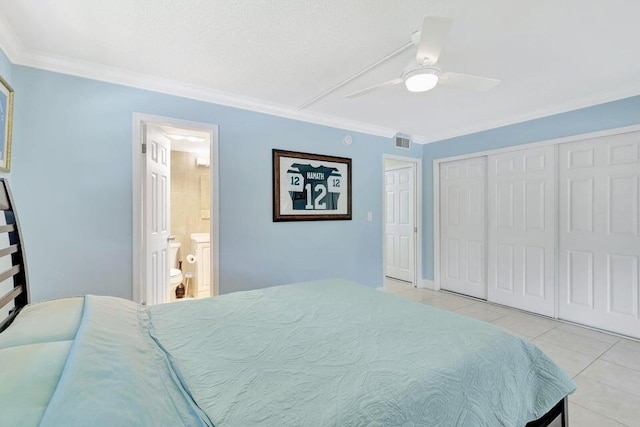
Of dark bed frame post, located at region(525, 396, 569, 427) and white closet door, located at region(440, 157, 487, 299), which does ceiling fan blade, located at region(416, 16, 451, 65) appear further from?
white closet door, located at region(440, 157, 487, 299)

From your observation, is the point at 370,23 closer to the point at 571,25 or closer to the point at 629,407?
the point at 571,25

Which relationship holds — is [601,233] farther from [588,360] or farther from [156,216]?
[156,216]

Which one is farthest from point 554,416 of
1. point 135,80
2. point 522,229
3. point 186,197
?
point 186,197

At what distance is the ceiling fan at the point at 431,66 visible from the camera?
4.68 feet

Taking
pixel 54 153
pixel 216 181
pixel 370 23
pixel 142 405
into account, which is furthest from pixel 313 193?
pixel 142 405

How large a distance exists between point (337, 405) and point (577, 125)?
12.3ft

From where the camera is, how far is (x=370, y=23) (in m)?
1.80

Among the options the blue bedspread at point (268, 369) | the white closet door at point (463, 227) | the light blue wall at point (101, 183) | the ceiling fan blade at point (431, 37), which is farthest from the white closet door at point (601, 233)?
the light blue wall at point (101, 183)

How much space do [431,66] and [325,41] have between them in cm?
75

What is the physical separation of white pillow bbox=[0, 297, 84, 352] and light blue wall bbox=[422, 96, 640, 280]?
14.0 feet

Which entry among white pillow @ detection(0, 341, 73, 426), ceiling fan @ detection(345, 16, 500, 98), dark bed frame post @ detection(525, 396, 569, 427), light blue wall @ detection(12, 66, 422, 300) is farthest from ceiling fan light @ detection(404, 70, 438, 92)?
white pillow @ detection(0, 341, 73, 426)

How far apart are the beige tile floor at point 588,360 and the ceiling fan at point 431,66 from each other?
2087mm

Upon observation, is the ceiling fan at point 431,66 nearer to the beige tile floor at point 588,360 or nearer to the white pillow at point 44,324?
the white pillow at point 44,324

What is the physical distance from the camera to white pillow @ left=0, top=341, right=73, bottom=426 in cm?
→ 59
